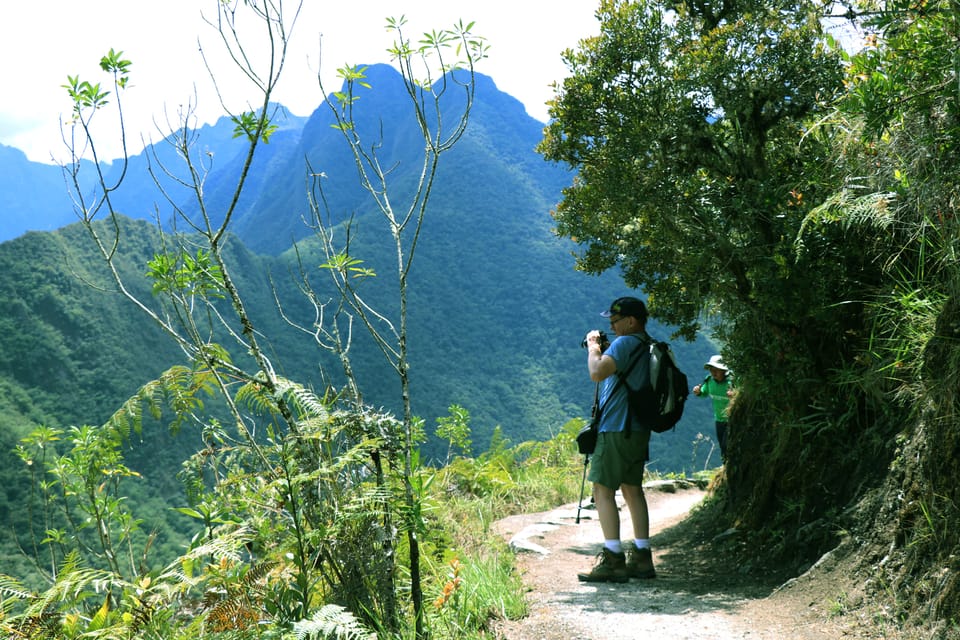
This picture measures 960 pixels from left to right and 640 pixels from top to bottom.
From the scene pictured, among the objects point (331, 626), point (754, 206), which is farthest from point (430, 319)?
point (331, 626)

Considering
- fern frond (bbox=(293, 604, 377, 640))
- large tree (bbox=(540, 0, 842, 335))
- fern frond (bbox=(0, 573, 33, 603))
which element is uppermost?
large tree (bbox=(540, 0, 842, 335))

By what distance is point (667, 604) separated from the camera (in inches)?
159

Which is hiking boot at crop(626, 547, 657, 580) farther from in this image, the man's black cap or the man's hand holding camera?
the man's black cap

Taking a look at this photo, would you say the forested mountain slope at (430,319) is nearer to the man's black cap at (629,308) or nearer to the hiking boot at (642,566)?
the man's black cap at (629,308)

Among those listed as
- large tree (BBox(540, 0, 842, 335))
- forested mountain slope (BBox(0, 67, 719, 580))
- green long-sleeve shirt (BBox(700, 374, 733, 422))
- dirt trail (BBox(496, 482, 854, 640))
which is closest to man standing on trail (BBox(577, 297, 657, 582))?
dirt trail (BBox(496, 482, 854, 640))

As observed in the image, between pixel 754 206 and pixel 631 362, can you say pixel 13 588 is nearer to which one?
pixel 631 362

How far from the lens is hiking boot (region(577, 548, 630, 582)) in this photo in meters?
4.62

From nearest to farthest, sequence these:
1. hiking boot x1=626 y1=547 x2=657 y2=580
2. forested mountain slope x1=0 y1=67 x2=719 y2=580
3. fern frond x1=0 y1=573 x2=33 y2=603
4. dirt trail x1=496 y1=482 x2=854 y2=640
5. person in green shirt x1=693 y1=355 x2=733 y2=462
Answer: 1. fern frond x1=0 y1=573 x2=33 y2=603
2. dirt trail x1=496 y1=482 x2=854 y2=640
3. hiking boot x1=626 y1=547 x2=657 y2=580
4. person in green shirt x1=693 y1=355 x2=733 y2=462
5. forested mountain slope x1=0 y1=67 x2=719 y2=580

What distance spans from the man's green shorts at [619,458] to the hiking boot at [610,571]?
1.49ft

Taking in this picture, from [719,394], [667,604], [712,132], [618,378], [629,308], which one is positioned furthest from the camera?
[719,394]

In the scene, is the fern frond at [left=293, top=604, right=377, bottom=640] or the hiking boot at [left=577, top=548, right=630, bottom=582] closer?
the fern frond at [left=293, top=604, right=377, bottom=640]

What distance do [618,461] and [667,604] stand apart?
3.05 feet

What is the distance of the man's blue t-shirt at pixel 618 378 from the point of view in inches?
186

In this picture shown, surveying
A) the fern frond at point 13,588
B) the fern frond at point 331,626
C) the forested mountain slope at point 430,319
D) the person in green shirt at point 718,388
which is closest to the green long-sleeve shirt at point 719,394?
the person in green shirt at point 718,388
